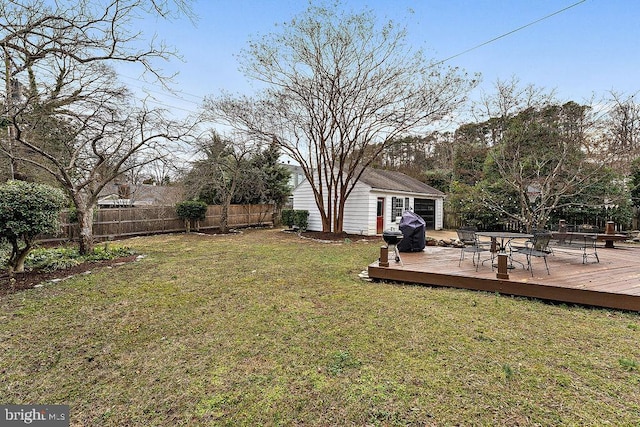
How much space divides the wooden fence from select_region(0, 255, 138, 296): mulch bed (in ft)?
12.0

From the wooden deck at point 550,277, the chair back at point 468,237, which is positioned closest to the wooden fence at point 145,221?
the wooden deck at point 550,277

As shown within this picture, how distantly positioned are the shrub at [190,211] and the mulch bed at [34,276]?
22.9 ft

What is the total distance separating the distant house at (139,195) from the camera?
59.2 feet

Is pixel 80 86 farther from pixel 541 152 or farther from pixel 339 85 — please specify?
pixel 541 152

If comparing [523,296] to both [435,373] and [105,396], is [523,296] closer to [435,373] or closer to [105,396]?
[435,373]

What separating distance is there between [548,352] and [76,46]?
7651 mm

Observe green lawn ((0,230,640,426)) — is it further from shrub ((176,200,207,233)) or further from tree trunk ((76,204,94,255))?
shrub ((176,200,207,233))

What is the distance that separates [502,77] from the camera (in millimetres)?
10531

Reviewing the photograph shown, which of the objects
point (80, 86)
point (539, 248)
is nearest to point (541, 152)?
point (539, 248)

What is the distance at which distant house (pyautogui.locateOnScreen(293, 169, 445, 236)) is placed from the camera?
1298 centimetres

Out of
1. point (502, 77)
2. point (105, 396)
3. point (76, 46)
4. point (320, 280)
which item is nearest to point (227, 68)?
point (76, 46)

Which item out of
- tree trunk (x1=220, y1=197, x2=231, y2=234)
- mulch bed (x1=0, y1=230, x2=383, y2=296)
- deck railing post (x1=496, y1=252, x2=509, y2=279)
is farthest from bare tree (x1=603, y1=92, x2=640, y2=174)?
mulch bed (x1=0, y1=230, x2=383, y2=296)

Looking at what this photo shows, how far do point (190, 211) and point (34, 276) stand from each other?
27.3 ft

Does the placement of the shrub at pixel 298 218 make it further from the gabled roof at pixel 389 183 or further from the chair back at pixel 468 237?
the chair back at pixel 468 237
